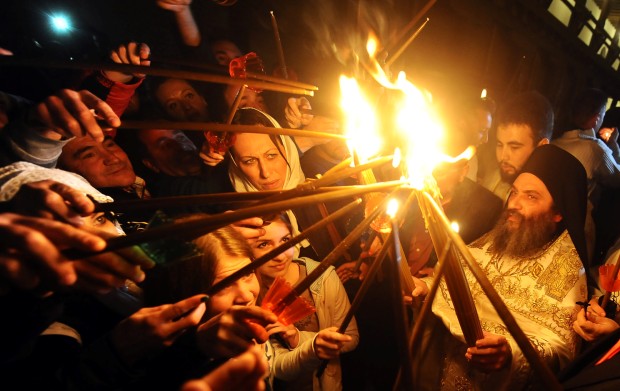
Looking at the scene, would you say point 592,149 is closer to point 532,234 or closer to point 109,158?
point 532,234

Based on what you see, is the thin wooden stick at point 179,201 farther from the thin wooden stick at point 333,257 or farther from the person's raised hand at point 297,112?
the person's raised hand at point 297,112

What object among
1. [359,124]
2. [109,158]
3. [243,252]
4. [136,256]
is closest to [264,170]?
[243,252]

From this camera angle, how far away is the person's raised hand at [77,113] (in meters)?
1.05

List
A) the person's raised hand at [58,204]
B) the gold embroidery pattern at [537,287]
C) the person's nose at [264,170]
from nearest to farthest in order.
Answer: the person's raised hand at [58,204], the gold embroidery pattern at [537,287], the person's nose at [264,170]

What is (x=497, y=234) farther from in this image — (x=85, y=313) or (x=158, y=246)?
(x=85, y=313)

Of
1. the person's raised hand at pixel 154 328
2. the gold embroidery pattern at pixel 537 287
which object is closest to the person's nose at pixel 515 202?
the gold embroidery pattern at pixel 537 287

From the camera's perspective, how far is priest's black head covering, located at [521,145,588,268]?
247 centimetres

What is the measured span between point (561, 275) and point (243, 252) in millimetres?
2585

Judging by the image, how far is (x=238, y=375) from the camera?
2.00ft

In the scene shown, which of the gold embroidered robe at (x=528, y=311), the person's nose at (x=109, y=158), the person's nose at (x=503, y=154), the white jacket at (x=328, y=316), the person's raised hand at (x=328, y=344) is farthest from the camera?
the person's nose at (x=503, y=154)

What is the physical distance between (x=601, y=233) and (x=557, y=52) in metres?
8.70

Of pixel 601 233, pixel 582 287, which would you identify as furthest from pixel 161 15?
pixel 601 233

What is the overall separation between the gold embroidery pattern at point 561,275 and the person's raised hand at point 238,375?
2.76m

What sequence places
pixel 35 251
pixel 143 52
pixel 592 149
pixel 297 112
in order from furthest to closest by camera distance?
pixel 592 149 → pixel 297 112 → pixel 143 52 → pixel 35 251
